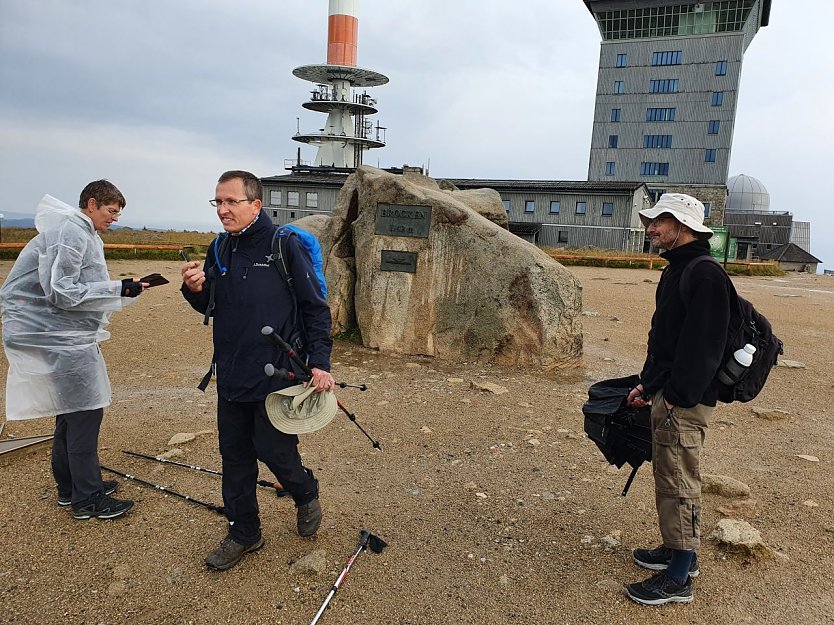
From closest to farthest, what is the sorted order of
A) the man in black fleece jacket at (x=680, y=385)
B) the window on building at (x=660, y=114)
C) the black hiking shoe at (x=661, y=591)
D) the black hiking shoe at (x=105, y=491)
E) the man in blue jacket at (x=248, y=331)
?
1. the man in black fleece jacket at (x=680, y=385)
2. the black hiking shoe at (x=661, y=591)
3. the man in blue jacket at (x=248, y=331)
4. the black hiking shoe at (x=105, y=491)
5. the window on building at (x=660, y=114)

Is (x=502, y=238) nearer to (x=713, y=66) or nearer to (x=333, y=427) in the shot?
(x=333, y=427)

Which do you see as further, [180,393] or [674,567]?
[180,393]

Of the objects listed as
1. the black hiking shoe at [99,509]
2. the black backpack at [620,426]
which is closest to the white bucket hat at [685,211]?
the black backpack at [620,426]

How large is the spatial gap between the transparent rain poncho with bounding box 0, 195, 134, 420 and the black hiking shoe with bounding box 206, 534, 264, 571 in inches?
54.0

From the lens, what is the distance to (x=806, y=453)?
5812mm

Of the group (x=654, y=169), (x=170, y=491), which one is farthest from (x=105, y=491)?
(x=654, y=169)

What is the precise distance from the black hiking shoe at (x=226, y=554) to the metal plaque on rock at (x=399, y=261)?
5.81m

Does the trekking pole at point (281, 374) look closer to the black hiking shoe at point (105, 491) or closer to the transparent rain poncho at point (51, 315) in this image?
the transparent rain poncho at point (51, 315)

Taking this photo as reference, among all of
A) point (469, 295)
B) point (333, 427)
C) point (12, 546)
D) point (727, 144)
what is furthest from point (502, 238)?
point (727, 144)

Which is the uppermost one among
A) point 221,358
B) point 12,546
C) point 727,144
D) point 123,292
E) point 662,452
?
point 727,144

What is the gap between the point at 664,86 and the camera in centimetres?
4875

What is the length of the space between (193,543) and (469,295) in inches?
222

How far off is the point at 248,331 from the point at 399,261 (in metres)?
5.71

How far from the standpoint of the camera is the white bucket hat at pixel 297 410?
343 centimetres
